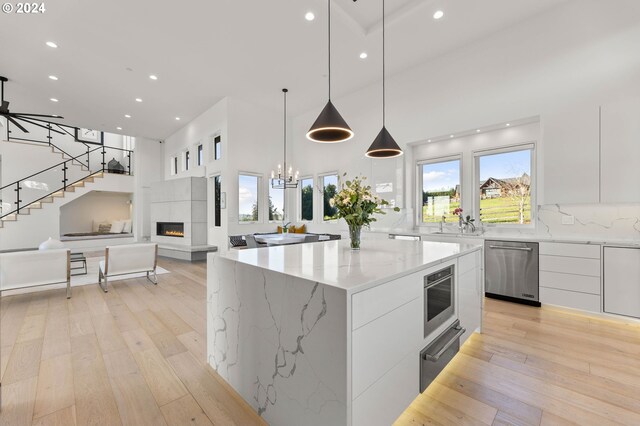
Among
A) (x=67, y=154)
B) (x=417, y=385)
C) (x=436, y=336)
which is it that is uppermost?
(x=67, y=154)

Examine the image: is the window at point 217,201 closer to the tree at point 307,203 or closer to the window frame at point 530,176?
the tree at point 307,203

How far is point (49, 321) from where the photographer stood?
303cm

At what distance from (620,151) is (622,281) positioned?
145 cm

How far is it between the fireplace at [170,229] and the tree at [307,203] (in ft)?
11.2

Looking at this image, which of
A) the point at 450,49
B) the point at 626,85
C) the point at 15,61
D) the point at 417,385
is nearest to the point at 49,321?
the point at 417,385

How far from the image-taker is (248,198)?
22.6 feet

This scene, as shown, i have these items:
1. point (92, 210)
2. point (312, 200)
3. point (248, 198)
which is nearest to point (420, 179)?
point (312, 200)

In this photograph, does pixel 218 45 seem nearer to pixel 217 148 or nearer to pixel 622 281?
pixel 217 148

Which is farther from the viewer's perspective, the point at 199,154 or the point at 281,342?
the point at 199,154

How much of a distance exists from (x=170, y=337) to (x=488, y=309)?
3.72m

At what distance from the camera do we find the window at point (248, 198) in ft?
22.0

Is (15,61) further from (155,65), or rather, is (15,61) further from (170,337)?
(170,337)

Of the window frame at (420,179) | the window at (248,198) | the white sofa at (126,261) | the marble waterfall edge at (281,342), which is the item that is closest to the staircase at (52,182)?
the white sofa at (126,261)

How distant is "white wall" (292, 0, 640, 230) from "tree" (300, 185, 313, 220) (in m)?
2.87
